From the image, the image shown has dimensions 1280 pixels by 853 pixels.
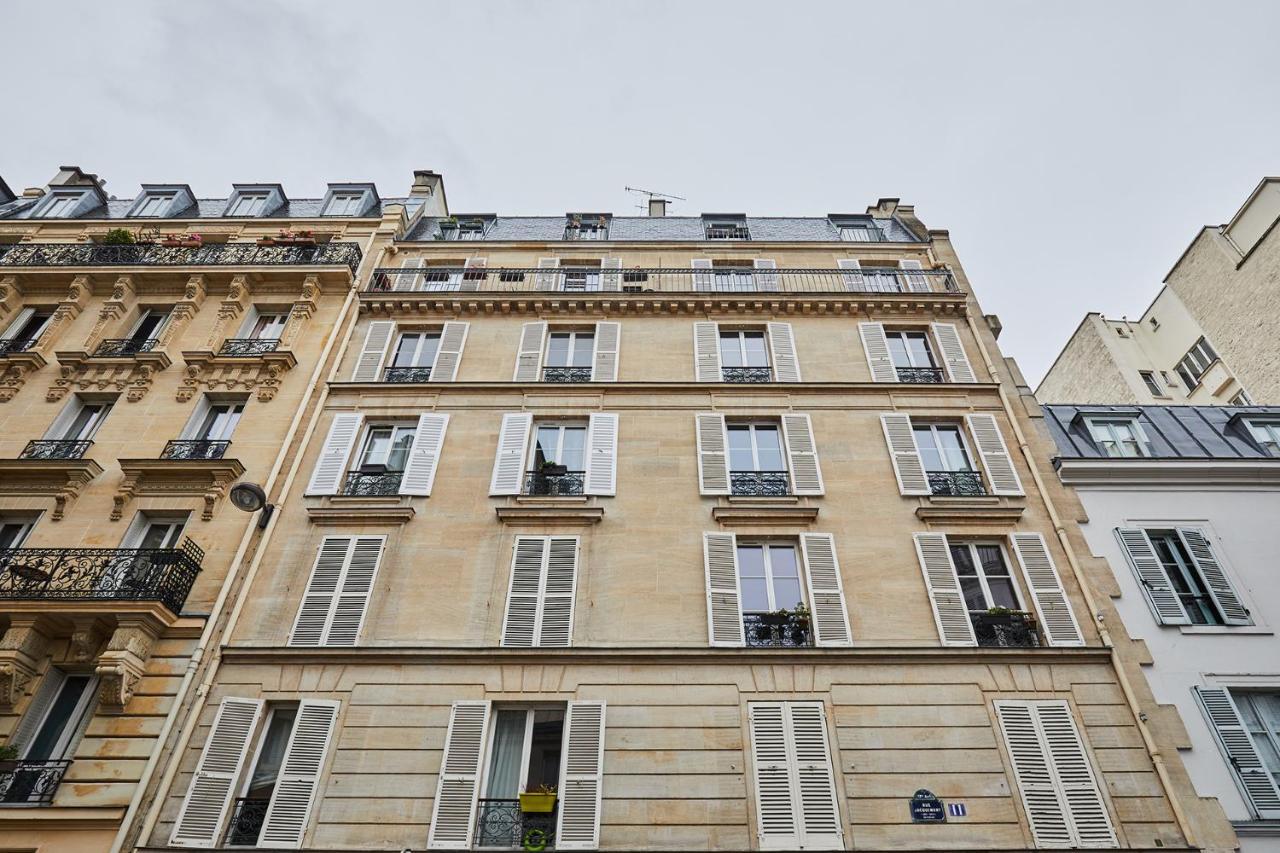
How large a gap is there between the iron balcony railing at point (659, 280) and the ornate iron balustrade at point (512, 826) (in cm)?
1040

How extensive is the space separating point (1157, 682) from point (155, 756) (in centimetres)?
1269

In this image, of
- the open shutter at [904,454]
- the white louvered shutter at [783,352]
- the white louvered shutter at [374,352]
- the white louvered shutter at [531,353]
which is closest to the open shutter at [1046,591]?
the open shutter at [904,454]

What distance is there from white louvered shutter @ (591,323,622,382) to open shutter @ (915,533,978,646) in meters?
6.17

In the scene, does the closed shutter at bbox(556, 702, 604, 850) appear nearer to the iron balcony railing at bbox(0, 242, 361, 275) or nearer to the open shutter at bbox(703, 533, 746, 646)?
the open shutter at bbox(703, 533, 746, 646)

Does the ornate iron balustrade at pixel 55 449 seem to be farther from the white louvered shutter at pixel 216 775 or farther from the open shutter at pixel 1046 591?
the open shutter at pixel 1046 591

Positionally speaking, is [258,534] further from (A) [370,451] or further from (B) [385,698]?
(B) [385,698]

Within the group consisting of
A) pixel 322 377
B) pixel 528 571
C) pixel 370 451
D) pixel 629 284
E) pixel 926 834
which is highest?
pixel 629 284

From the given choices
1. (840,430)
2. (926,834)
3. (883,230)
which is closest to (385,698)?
(926,834)

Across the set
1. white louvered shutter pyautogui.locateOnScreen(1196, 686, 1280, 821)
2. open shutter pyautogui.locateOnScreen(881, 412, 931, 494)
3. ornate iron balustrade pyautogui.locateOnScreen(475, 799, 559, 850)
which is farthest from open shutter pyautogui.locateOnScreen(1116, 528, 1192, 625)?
ornate iron balustrade pyautogui.locateOnScreen(475, 799, 559, 850)

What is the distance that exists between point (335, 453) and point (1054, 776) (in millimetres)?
11437

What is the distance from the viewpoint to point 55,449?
12.6 meters

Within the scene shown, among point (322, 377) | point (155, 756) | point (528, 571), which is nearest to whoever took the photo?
point (155, 756)

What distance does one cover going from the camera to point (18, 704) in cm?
940

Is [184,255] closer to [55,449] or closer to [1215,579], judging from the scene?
[55,449]
